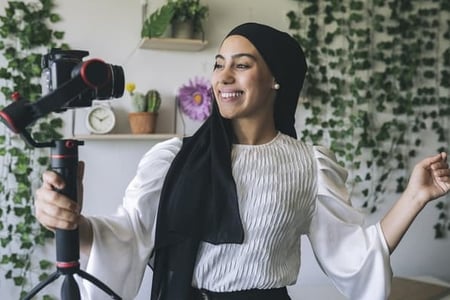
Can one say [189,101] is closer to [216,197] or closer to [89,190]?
[89,190]

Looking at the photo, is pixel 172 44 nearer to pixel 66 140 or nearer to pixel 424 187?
pixel 424 187

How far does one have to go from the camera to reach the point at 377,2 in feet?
9.83

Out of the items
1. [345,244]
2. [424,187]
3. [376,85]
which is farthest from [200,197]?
[376,85]

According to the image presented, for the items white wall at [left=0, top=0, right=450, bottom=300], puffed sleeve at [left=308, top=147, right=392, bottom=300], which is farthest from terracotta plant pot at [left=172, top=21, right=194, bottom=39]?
puffed sleeve at [left=308, top=147, right=392, bottom=300]

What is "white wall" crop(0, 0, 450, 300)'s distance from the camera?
8.01 ft

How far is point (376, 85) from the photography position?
2998 mm

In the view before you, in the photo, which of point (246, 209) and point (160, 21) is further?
point (160, 21)

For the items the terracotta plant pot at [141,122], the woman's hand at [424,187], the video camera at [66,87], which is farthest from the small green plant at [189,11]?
the video camera at [66,87]

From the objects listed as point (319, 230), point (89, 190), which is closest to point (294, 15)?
point (89, 190)

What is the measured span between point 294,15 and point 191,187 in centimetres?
185

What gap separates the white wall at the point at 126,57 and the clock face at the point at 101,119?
61mm

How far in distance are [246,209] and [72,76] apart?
0.58m

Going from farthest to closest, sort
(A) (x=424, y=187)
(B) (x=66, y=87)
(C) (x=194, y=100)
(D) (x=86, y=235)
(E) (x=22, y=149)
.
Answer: (C) (x=194, y=100), (E) (x=22, y=149), (A) (x=424, y=187), (D) (x=86, y=235), (B) (x=66, y=87)

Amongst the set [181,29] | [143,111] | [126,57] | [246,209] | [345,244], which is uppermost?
[181,29]
